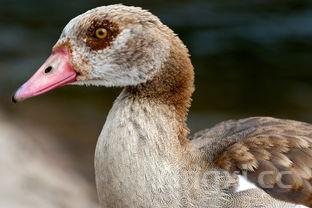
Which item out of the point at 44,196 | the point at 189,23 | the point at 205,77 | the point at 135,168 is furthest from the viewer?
the point at 189,23

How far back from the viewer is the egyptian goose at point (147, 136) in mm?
5820

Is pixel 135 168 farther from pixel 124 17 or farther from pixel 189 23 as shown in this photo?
pixel 189 23

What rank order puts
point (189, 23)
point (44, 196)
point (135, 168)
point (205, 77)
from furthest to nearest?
point (189, 23)
point (205, 77)
point (44, 196)
point (135, 168)

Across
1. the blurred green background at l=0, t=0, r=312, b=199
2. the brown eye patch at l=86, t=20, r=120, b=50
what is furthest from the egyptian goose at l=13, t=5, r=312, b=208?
the blurred green background at l=0, t=0, r=312, b=199

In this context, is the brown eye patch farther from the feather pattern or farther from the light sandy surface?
the light sandy surface

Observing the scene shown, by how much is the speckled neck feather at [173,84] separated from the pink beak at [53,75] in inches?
16.6

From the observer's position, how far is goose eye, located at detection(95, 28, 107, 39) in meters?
5.80

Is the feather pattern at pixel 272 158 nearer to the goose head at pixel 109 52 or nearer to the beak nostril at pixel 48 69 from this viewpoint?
the goose head at pixel 109 52

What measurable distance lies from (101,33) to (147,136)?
74 centimetres

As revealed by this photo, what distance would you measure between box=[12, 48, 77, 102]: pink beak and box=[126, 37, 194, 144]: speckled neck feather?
1.38 feet

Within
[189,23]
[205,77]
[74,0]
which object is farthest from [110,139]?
[74,0]

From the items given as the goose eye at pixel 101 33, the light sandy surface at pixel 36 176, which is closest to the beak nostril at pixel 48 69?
the goose eye at pixel 101 33

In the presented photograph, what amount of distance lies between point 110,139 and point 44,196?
2.87m

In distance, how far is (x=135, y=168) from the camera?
5.82 meters
